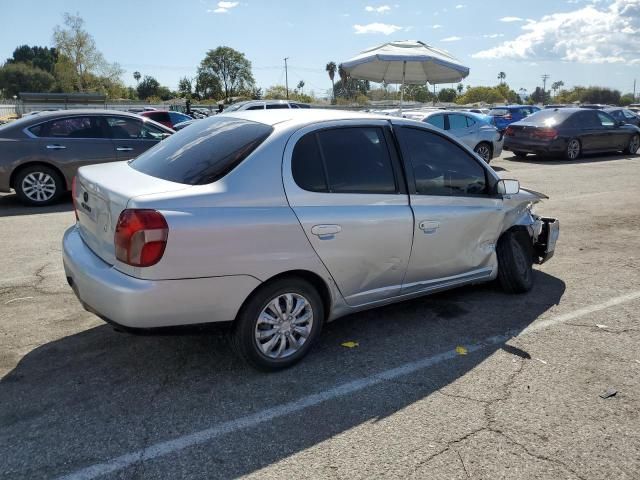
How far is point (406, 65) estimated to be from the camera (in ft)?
45.3

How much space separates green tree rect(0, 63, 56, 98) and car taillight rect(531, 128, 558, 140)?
98.4 metres

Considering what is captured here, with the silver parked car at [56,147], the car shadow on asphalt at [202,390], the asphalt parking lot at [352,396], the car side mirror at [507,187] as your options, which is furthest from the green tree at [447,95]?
the car shadow on asphalt at [202,390]

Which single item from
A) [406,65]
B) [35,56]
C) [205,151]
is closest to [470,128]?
[406,65]

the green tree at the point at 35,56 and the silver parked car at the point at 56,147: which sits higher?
the green tree at the point at 35,56

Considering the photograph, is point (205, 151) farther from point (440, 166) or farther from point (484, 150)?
point (484, 150)

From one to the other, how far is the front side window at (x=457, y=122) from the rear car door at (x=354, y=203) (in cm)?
1038

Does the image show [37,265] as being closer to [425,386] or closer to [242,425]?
[242,425]

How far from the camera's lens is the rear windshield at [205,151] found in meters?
3.39

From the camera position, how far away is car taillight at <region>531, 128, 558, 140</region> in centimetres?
1562

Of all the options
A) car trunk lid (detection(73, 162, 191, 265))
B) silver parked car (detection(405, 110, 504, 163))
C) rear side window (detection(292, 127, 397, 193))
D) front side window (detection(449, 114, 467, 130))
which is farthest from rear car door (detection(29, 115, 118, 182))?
A: front side window (detection(449, 114, 467, 130))

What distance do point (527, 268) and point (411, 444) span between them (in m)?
2.76

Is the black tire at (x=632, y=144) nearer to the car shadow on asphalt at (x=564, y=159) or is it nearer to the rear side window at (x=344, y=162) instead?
the car shadow on asphalt at (x=564, y=159)

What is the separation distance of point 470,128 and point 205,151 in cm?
1159

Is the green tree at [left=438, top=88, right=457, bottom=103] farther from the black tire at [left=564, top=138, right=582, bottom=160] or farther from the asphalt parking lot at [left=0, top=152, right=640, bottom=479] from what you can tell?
the asphalt parking lot at [left=0, top=152, right=640, bottom=479]
